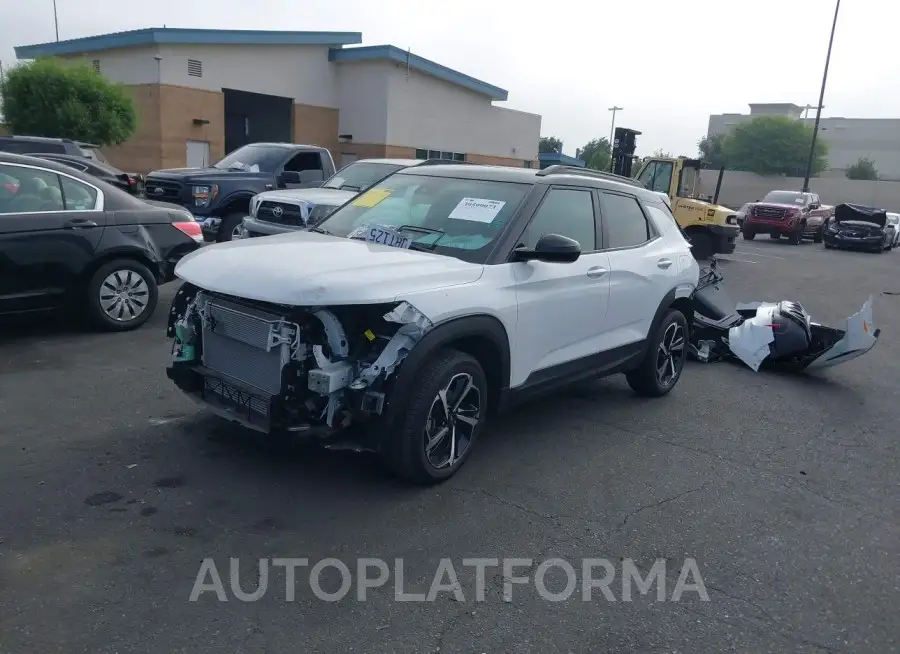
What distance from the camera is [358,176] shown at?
40.7ft

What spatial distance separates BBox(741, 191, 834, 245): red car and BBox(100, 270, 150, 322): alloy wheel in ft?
81.2

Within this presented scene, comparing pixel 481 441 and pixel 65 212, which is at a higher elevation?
pixel 65 212

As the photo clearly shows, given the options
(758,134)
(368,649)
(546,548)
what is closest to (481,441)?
(546,548)

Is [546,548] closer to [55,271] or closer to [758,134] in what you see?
[55,271]

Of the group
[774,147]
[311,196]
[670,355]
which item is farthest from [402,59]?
[774,147]

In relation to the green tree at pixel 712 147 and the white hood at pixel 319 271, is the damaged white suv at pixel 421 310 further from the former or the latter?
the green tree at pixel 712 147

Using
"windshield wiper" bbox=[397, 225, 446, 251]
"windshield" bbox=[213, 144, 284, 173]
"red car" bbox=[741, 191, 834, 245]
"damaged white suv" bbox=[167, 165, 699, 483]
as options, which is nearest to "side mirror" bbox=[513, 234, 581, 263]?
"damaged white suv" bbox=[167, 165, 699, 483]

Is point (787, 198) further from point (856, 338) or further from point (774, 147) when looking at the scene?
point (774, 147)

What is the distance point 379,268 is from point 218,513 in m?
1.57

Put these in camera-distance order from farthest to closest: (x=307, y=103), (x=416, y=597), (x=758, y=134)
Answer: (x=758, y=134)
(x=307, y=103)
(x=416, y=597)

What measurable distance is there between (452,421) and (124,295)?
4.52 m

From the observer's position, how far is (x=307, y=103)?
28516 millimetres

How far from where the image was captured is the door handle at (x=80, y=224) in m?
6.85

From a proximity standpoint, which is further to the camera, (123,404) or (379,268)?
(123,404)
